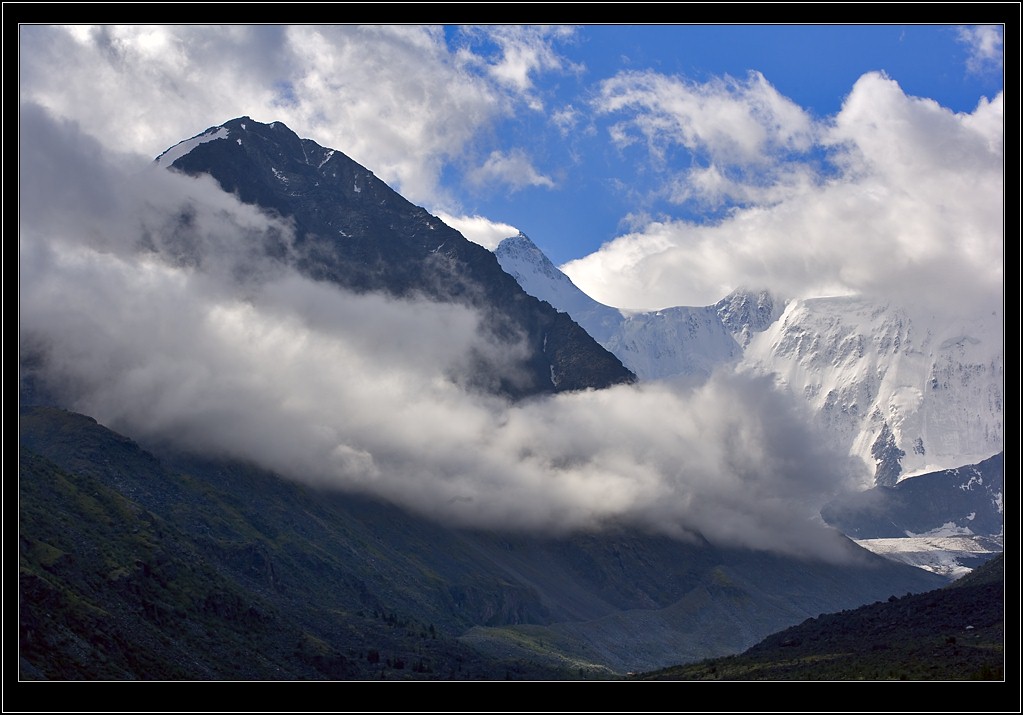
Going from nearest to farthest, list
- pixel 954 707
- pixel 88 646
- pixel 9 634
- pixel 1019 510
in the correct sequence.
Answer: pixel 954 707 → pixel 1019 510 → pixel 9 634 → pixel 88 646

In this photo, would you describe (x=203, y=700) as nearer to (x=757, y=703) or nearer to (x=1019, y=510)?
(x=757, y=703)

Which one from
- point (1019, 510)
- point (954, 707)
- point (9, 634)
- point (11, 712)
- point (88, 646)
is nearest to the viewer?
point (954, 707)

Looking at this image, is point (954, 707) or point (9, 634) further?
point (9, 634)

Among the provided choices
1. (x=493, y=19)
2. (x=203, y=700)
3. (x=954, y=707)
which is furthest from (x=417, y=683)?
(x=493, y=19)

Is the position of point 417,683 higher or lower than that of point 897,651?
higher

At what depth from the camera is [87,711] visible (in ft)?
146

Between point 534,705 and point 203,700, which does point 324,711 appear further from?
point 534,705

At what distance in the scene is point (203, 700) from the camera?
4475cm

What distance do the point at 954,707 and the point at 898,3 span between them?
98.0ft

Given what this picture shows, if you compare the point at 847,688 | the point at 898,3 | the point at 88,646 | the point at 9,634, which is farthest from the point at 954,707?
the point at 88,646

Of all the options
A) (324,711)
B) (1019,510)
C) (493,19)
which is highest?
(493,19)

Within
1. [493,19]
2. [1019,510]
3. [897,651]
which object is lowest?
[897,651]

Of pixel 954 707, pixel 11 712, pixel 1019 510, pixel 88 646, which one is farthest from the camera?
pixel 88 646

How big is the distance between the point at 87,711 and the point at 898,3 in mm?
45326
